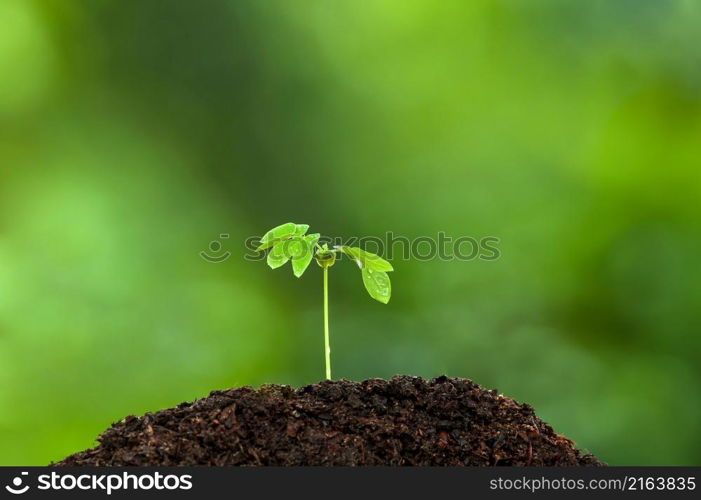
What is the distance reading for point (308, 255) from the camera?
2.06 m

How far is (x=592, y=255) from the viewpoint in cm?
366

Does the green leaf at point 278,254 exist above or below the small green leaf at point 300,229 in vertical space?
below

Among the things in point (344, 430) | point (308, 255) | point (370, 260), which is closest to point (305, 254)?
point (308, 255)

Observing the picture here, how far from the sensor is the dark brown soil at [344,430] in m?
1.75

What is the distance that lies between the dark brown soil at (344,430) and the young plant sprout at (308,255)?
190 mm


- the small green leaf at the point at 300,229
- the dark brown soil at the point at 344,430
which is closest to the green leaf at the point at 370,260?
the small green leaf at the point at 300,229

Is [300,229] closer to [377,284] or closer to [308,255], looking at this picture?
[308,255]

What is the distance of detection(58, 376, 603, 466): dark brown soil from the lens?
1.75 meters

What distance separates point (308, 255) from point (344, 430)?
471 mm

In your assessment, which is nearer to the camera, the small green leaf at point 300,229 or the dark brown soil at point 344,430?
the dark brown soil at point 344,430

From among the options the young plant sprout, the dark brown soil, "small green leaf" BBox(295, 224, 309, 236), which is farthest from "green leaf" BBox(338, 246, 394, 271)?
the dark brown soil

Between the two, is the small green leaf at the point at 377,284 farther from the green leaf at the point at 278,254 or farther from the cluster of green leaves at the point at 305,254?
the green leaf at the point at 278,254

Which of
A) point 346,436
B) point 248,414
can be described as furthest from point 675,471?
point 248,414

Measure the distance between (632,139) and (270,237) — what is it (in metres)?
2.31
